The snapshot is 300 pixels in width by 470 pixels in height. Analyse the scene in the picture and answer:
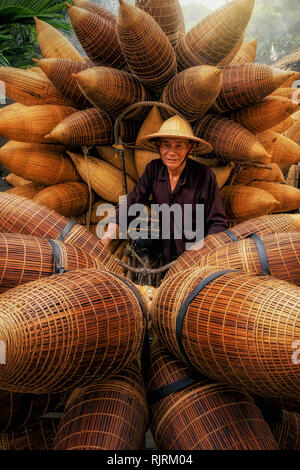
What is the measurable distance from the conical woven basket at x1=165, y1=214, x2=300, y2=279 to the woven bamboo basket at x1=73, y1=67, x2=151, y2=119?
945 millimetres

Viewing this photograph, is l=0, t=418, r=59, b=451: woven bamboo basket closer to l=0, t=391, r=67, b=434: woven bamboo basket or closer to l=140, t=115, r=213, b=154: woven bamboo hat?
l=0, t=391, r=67, b=434: woven bamboo basket

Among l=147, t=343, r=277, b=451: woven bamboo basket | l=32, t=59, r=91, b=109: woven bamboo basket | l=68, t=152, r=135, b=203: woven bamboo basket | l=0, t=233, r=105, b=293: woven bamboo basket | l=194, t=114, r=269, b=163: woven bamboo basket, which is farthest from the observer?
l=68, t=152, r=135, b=203: woven bamboo basket

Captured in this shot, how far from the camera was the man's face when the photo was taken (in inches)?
76.6

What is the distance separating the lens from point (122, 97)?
1.88 m

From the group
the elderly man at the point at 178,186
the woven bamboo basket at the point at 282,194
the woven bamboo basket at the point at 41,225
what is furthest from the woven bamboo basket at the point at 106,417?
the woven bamboo basket at the point at 282,194

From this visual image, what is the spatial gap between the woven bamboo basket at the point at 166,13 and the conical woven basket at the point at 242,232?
134 cm

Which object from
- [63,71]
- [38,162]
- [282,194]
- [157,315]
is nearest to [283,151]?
[282,194]

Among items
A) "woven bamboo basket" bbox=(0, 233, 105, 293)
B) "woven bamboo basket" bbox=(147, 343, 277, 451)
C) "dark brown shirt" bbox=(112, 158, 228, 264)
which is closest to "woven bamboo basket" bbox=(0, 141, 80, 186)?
"dark brown shirt" bbox=(112, 158, 228, 264)

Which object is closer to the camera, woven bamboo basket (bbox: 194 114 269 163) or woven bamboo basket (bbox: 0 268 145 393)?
woven bamboo basket (bbox: 0 268 145 393)

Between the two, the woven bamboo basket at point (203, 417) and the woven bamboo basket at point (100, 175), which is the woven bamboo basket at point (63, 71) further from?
the woven bamboo basket at point (203, 417)

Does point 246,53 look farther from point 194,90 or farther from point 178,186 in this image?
point 178,186

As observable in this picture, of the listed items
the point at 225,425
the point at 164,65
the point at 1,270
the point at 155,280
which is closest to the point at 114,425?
the point at 225,425
